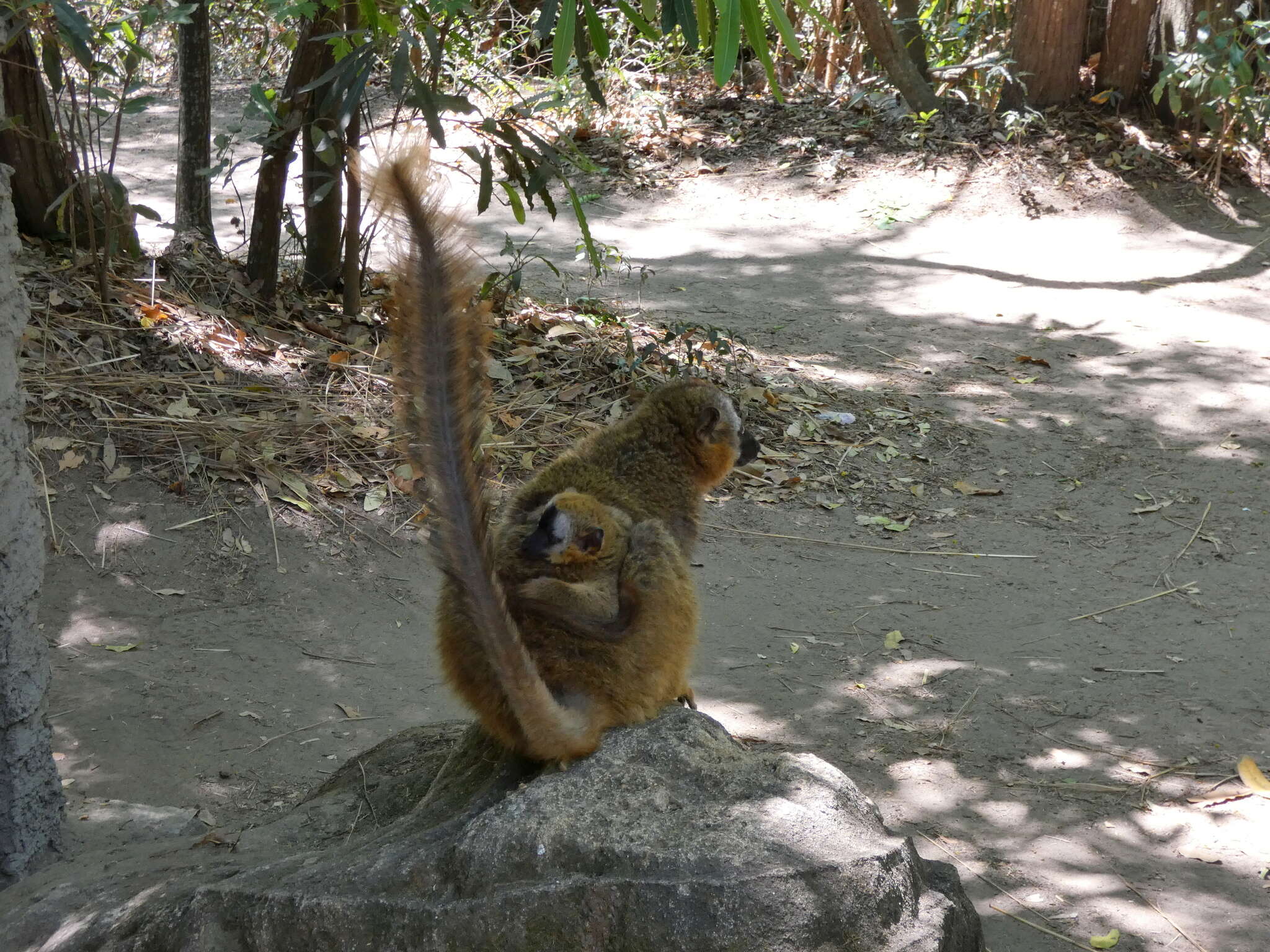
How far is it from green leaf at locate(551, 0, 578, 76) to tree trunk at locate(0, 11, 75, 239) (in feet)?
12.6

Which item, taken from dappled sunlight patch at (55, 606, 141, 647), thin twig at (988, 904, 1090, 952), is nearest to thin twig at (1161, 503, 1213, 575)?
thin twig at (988, 904, 1090, 952)

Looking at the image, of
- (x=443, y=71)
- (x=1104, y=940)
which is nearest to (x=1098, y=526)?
(x=1104, y=940)

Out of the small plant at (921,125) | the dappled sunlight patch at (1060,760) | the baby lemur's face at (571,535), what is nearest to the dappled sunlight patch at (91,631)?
the baby lemur's face at (571,535)

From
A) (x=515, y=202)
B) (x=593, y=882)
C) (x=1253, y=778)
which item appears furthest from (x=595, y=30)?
(x=1253, y=778)

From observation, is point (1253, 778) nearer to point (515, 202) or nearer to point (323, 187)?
point (515, 202)

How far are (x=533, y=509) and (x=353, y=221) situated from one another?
13.0 feet

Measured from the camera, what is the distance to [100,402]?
6184mm

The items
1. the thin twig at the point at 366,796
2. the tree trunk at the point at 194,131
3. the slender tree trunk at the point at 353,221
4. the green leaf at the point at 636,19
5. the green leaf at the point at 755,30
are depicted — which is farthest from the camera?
the tree trunk at the point at 194,131

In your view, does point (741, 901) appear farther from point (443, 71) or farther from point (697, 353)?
point (443, 71)

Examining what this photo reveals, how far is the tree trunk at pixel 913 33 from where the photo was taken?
501 inches

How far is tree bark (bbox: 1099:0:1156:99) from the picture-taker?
11.5m

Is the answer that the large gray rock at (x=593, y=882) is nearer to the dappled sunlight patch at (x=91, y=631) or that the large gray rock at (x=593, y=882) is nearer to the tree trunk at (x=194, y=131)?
the dappled sunlight patch at (x=91, y=631)

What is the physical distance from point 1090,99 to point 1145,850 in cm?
1000

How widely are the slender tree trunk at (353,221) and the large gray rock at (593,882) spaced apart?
4.78 m
